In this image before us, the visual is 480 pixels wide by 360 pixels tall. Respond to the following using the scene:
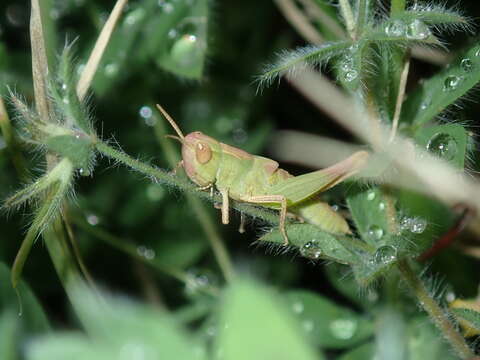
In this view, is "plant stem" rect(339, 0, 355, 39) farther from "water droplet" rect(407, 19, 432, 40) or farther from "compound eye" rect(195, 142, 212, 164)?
"compound eye" rect(195, 142, 212, 164)

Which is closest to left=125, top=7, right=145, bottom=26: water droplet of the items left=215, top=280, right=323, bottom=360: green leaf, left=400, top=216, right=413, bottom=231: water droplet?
left=400, top=216, right=413, bottom=231: water droplet

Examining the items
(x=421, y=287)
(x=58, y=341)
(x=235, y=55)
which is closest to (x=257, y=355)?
(x=58, y=341)

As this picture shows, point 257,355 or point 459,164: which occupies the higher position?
point 459,164

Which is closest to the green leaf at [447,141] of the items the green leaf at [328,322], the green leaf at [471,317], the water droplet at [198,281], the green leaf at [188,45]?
the green leaf at [471,317]

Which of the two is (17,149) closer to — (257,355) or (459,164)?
(459,164)

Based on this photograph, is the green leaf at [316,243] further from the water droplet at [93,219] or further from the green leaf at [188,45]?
the water droplet at [93,219]

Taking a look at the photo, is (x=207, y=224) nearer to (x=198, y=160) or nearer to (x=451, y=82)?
(x=198, y=160)
